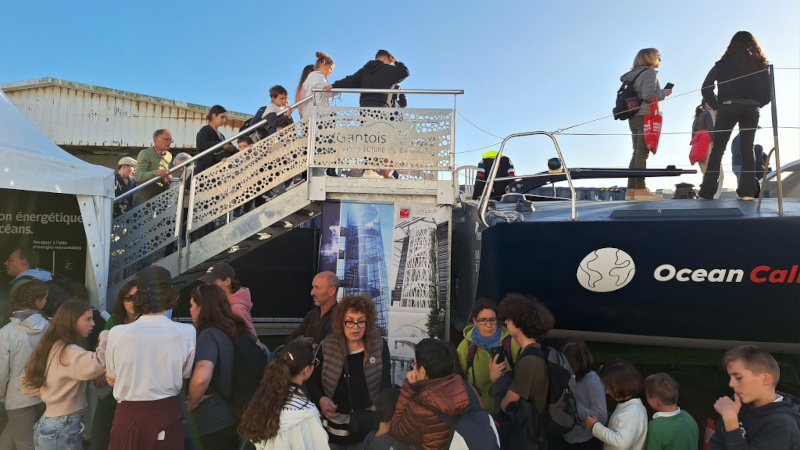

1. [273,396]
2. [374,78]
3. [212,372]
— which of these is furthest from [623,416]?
[374,78]

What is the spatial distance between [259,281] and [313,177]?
132 inches

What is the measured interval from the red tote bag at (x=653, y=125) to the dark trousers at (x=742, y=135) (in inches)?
23.8

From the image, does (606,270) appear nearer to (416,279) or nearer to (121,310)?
(416,279)

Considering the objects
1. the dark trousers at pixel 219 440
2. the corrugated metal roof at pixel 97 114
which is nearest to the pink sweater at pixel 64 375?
the dark trousers at pixel 219 440

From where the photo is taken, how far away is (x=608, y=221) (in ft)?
16.6

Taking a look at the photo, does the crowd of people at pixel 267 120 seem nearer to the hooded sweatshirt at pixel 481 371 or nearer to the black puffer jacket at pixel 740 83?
the hooded sweatshirt at pixel 481 371

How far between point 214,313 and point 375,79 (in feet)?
13.4

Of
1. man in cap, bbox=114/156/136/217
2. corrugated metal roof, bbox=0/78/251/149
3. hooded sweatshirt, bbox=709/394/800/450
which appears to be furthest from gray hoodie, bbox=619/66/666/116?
corrugated metal roof, bbox=0/78/251/149

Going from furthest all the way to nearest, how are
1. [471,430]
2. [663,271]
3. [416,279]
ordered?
[416,279] < [663,271] < [471,430]

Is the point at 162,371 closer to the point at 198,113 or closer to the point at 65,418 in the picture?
the point at 65,418

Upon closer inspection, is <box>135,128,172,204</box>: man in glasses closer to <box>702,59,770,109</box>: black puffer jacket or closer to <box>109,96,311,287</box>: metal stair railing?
<box>109,96,311,287</box>: metal stair railing

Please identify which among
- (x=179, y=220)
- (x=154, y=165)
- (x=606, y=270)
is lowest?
(x=606, y=270)

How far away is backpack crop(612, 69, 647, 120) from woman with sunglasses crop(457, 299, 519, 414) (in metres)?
3.33

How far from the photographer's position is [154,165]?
7219mm
